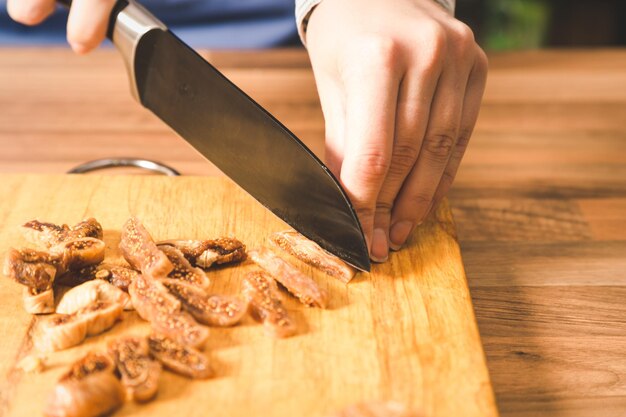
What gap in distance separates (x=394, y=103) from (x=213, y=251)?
0.58m

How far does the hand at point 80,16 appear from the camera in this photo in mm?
1837

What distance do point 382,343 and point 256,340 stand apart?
0.28 meters

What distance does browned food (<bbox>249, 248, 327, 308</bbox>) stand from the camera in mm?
1721

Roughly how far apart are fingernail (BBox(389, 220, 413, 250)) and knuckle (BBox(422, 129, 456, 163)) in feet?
0.62

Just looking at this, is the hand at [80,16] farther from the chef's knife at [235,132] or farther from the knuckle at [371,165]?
the knuckle at [371,165]

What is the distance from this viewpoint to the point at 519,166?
Result: 2600 millimetres

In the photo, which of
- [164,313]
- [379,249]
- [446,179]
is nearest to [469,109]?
[446,179]

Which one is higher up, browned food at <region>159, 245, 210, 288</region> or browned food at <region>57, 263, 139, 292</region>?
browned food at <region>159, 245, 210, 288</region>

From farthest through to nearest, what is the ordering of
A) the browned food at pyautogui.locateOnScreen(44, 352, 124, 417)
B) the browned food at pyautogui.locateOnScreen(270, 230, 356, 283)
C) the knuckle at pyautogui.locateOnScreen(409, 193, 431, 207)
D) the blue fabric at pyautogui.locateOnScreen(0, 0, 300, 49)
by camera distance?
the blue fabric at pyautogui.locateOnScreen(0, 0, 300, 49) < the knuckle at pyautogui.locateOnScreen(409, 193, 431, 207) < the browned food at pyautogui.locateOnScreen(270, 230, 356, 283) < the browned food at pyautogui.locateOnScreen(44, 352, 124, 417)

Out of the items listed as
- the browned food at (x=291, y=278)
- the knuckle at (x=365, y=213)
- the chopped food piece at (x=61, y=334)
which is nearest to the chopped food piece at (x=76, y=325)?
the chopped food piece at (x=61, y=334)

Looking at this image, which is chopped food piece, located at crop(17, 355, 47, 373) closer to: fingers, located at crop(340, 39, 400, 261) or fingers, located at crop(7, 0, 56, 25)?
fingers, located at crop(340, 39, 400, 261)

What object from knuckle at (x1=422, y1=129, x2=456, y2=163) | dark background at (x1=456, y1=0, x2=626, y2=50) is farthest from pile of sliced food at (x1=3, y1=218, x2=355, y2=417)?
dark background at (x1=456, y1=0, x2=626, y2=50)

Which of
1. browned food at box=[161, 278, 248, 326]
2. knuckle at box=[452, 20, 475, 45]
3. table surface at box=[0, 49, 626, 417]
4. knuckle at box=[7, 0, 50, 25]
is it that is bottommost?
table surface at box=[0, 49, 626, 417]

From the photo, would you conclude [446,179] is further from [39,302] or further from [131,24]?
[39,302]
